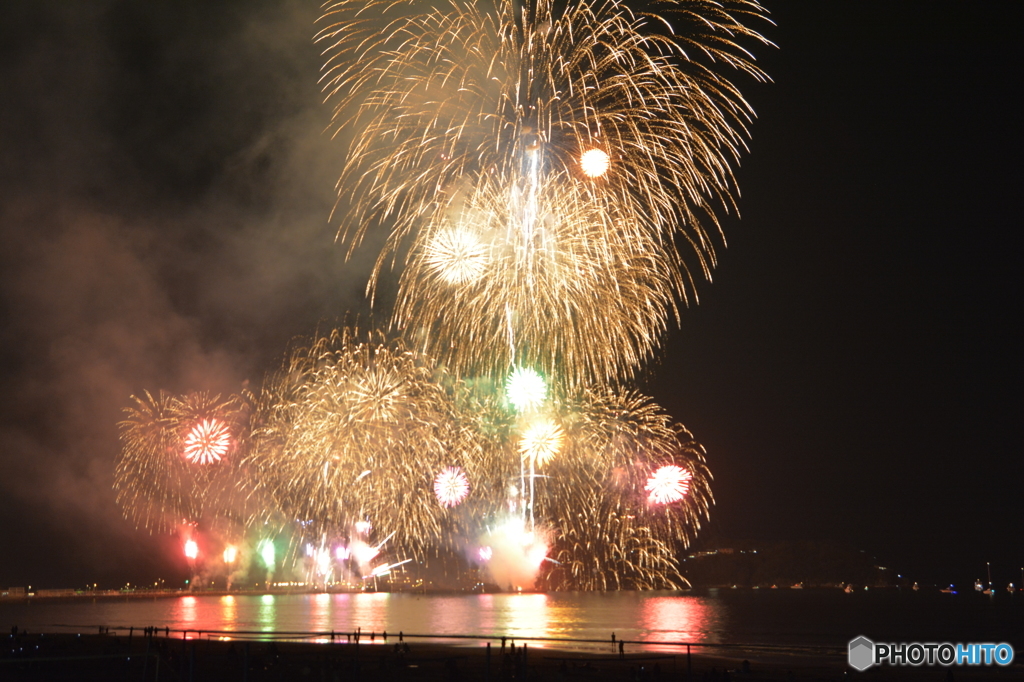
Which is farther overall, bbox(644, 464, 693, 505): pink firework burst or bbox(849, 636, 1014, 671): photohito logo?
bbox(644, 464, 693, 505): pink firework burst

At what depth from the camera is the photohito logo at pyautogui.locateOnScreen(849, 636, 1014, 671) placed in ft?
87.1

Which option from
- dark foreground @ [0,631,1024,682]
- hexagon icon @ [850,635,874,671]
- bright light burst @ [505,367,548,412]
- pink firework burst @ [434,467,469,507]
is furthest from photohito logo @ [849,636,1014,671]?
pink firework burst @ [434,467,469,507]

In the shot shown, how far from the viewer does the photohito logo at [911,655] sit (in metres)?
26.5

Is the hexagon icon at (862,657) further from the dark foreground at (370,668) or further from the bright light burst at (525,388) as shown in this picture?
the bright light burst at (525,388)

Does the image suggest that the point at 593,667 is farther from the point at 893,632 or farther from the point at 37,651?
the point at 893,632

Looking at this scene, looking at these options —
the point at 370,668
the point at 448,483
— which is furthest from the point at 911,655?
the point at 448,483

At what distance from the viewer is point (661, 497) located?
57.1 meters

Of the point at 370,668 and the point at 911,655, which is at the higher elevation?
the point at 370,668

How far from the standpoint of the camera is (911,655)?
35.3 meters

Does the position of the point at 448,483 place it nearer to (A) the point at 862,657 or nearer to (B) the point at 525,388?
(B) the point at 525,388

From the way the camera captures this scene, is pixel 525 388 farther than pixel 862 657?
Yes

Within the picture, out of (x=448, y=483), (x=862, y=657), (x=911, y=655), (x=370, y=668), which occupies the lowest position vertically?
(x=911, y=655)

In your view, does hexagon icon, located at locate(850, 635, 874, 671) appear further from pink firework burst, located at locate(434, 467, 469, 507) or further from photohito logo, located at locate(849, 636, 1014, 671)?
pink firework burst, located at locate(434, 467, 469, 507)

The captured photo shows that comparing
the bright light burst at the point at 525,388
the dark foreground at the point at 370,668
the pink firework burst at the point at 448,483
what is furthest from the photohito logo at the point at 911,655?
the pink firework burst at the point at 448,483
